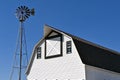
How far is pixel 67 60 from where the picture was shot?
1475 inches

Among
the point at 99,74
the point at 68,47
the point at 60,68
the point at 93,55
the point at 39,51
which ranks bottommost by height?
the point at 99,74

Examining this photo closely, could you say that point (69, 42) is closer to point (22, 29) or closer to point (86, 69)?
point (86, 69)

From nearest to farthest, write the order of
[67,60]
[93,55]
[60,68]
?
[67,60], [60,68], [93,55]

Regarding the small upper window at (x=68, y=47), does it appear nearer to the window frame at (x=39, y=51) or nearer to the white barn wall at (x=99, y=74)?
the white barn wall at (x=99, y=74)

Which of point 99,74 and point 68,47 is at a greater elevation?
point 68,47

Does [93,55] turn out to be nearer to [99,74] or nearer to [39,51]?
[99,74]

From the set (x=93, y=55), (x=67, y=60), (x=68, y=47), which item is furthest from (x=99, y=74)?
(x=68, y=47)

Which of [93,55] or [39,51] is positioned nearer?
[93,55]

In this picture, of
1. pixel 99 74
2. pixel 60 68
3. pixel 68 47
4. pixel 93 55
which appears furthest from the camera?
pixel 93 55

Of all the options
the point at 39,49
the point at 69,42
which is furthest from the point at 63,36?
the point at 39,49

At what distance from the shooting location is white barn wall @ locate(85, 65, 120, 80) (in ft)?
120

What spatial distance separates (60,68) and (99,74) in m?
4.34

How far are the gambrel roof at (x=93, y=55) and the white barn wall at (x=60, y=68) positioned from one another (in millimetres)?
610

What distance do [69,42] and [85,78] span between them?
446 centimetres
